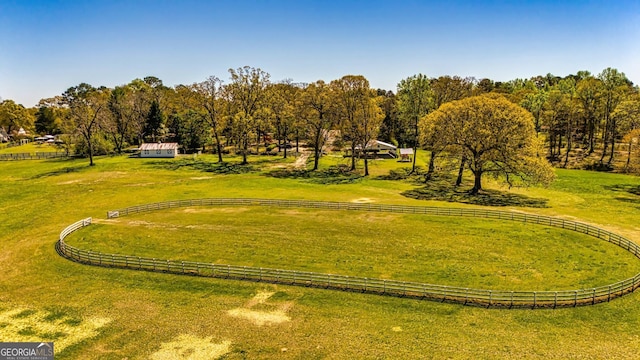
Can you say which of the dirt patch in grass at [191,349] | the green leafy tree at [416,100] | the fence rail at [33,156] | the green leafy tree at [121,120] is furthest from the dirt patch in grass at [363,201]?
the fence rail at [33,156]

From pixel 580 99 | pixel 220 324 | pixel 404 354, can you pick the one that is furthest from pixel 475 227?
pixel 580 99

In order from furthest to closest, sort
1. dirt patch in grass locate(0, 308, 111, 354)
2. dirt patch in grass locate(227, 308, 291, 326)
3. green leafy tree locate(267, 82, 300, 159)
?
green leafy tree locate(267, 82, 300, 159) → dirt patch in grass locate(227, 308, 291, 326) → dirt patch in grass locate(0, 308, 111, 354)

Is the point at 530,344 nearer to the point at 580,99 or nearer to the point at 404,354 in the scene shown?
the point at 404,354

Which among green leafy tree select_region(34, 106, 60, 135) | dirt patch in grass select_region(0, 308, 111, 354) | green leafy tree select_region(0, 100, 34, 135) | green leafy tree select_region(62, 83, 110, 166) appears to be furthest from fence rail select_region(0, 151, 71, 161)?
dirt patch in grass select_region(0, 308, 111, 354)

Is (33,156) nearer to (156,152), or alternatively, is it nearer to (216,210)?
(156,152)

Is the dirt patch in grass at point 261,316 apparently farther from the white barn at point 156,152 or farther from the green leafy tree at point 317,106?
the white barn at point 156,152

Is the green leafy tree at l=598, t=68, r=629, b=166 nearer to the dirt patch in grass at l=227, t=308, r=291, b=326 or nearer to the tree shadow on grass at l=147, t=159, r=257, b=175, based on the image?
the tree shadow on grass at l=147, t=159, r=257, b=175

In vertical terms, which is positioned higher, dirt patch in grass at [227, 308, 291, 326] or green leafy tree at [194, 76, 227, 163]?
green leafy tree at [194, 76, 227, 163]
